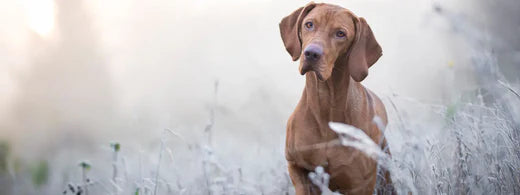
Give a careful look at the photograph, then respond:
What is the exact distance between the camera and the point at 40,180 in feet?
20.8

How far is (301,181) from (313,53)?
0.79 m

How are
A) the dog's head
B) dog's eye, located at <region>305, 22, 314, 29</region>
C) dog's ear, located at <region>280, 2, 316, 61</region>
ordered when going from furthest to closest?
dog's ear, located at <region>280, 2, 316, 61</region> < dog's eye, located at <region>305, 22, 314, 29</region> < the dog's head

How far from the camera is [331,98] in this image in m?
3.46

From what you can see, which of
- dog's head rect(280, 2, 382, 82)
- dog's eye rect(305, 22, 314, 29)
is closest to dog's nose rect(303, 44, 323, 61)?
dog's head rect(280, 2, 382, 82)

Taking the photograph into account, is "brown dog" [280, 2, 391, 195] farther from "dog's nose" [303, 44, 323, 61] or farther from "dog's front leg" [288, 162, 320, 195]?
"dog's nose" [303, 44, 323, 61]

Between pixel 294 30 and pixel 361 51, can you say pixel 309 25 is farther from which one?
pixel 361 51

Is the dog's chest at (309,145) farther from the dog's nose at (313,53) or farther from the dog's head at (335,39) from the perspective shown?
the dog's nose at (313,53)

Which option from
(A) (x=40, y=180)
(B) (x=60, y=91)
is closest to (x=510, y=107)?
(A) (x=40, y=180)

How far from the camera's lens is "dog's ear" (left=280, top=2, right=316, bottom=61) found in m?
3.48

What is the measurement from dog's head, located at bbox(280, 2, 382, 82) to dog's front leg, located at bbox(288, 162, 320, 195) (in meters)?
0.63

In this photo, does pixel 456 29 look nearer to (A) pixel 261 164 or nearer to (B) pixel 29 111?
(A) pixel 261 164

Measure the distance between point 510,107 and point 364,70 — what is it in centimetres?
80

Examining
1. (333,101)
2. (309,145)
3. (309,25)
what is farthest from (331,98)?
(309,25)

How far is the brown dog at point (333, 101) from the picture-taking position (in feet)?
10.9
